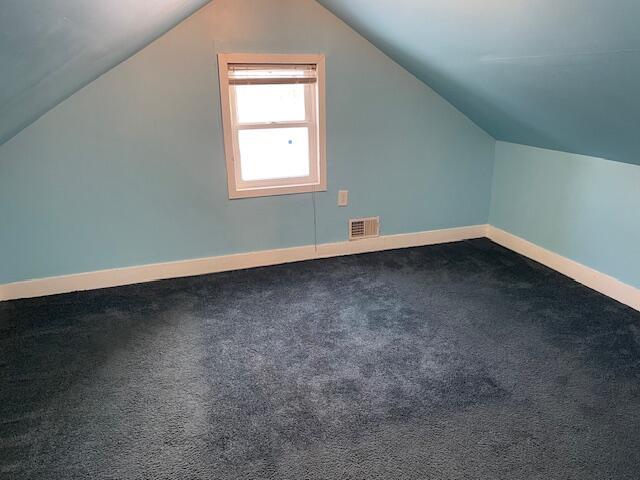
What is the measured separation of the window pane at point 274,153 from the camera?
3400mm

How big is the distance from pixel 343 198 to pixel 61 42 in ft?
7.73

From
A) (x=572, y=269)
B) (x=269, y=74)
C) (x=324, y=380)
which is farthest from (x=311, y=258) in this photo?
(x=572, y=269)

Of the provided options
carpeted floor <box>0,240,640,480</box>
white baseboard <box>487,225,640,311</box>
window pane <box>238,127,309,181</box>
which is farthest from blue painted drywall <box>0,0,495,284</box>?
white baseboard <box>487,225,640,311</box>

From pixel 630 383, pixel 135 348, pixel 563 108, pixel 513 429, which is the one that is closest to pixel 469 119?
pixel 563 108

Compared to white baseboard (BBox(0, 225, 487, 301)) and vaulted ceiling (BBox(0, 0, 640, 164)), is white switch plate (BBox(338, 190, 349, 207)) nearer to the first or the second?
white baseboard (BBox(0, 225, 487, 301))

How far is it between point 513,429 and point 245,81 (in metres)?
2.64

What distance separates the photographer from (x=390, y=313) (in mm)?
2840

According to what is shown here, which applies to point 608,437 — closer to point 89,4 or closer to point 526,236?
point 526,236

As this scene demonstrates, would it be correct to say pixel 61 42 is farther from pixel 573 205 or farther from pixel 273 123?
pixel 573 205

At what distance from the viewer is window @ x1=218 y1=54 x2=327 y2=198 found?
10.4 feet

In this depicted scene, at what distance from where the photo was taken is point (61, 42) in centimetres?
159

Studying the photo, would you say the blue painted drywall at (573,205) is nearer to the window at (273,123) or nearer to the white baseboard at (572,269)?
the white baseboard at (572,269)

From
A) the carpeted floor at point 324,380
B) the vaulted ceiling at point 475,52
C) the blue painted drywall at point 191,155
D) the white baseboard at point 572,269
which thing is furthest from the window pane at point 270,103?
the white baseboard at point 572,269

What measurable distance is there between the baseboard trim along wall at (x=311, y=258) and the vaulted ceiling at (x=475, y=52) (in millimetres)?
830
